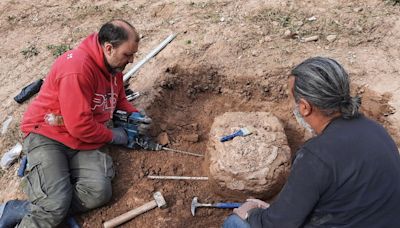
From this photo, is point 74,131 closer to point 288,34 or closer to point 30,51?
point 30,51

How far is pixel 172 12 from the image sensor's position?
585cm

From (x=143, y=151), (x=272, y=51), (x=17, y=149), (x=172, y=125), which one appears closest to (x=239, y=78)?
(x=272, y=51)

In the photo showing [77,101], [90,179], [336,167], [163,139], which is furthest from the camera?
[163,139]

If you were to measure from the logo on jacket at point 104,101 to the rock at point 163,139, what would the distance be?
62cm

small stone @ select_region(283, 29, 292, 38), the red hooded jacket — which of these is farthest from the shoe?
small stone @ select_region(283, 29, 292, 38)

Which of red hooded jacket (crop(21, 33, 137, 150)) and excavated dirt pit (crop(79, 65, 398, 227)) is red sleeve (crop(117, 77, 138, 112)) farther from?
excavated dirt pit (crop(79, 65, 398, 227))

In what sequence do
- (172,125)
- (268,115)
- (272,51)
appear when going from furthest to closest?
(272,51), (172,125), (268,115)

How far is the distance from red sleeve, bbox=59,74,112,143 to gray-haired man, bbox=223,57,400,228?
188 cm

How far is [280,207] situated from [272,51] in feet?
10.4

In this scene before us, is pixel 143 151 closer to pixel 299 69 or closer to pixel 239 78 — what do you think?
pixel 239 78

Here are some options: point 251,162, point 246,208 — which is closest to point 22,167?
point 251,162

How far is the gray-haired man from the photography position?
202 centimetres

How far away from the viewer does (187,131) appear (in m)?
4.47

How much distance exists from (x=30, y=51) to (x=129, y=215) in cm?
325
